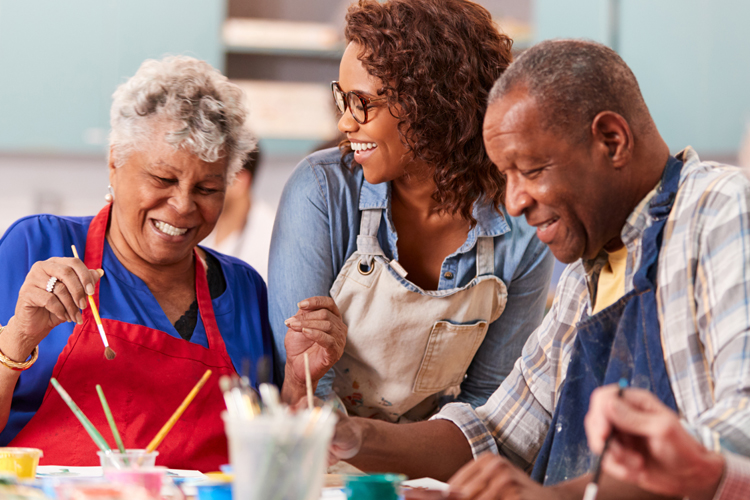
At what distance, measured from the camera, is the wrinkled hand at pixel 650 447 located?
781mm

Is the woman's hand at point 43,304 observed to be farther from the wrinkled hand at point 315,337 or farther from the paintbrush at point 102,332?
the wrinkled hand at point 315,337

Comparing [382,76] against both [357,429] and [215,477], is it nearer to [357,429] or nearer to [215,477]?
[357,429]

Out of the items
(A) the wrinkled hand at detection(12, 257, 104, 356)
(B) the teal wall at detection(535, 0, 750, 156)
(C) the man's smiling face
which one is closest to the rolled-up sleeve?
(C) the man's smiling face

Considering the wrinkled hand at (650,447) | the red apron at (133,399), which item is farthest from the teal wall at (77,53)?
the wrinkled hand at (650,447)

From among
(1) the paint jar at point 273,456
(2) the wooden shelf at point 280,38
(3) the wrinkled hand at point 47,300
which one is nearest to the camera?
(1) the paint jar at point 273,456

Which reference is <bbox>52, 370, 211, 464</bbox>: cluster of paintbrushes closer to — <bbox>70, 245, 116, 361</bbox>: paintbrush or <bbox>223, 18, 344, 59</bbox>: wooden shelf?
<bbox>70, 245, 116, 361</bbox>: paintbrush

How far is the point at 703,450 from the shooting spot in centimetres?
81

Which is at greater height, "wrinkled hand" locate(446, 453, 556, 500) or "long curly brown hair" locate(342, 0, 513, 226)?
"long curly brown hair" locate(342, 0, 513, 226)

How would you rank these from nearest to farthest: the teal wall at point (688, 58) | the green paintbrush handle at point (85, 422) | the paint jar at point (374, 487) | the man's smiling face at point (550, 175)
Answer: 1. the paint jar at point (374, 487)
2. the green paintbrush handle at point (85, 422)
3. the man's smiling face at point (550, 175)
4. the teal wall at point (688, 58)

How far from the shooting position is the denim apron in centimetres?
111

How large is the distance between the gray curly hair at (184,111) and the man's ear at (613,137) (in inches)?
32.6

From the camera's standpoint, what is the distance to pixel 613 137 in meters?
1.13

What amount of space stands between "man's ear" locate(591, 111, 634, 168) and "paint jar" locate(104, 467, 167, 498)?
770 mm

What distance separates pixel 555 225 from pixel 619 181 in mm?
117
